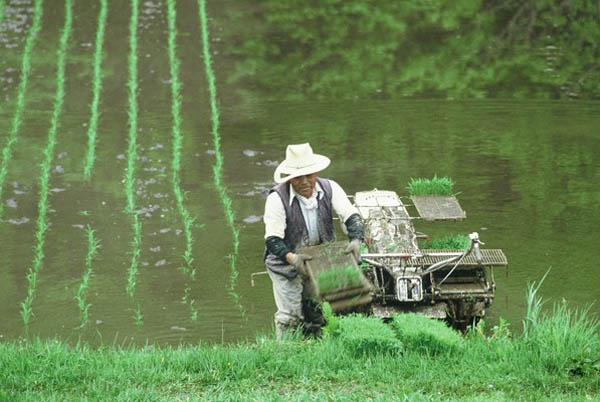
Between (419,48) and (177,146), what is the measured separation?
18.7ft

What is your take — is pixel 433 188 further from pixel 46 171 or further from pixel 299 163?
pixel 46 171

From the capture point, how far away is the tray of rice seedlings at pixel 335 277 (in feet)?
21.8

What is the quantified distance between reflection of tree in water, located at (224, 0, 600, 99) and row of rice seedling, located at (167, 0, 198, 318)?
0.96m

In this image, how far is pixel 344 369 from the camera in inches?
232

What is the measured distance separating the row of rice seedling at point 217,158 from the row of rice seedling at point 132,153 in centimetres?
92

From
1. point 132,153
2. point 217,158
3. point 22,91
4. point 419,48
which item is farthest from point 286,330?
point 419,48

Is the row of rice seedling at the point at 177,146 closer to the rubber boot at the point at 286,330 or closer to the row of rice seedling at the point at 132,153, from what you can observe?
the row of rice seedling at the point at 132,153

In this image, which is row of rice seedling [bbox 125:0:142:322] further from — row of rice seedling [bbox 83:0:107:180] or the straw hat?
the straw hat

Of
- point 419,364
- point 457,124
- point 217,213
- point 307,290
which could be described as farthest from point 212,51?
point 419,364

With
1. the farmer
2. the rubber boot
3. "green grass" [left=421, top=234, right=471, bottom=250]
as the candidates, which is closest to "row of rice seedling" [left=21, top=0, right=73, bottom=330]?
the rubber boot

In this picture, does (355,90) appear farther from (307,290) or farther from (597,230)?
(307,290)

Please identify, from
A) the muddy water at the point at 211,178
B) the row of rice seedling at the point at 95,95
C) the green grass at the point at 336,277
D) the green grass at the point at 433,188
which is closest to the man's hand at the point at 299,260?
the green grass at the point at 336,277

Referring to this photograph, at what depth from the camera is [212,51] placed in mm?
17266

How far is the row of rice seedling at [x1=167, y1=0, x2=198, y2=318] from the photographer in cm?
1015
